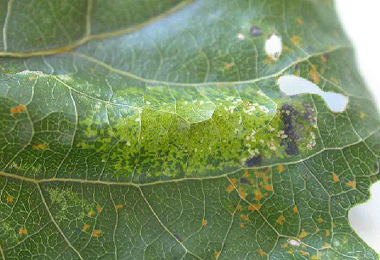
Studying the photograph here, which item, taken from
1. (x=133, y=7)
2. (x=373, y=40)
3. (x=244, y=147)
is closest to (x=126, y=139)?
(x=244, y=147)

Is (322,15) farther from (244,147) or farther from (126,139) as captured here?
(126,139)

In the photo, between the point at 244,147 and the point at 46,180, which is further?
the point at 244,147

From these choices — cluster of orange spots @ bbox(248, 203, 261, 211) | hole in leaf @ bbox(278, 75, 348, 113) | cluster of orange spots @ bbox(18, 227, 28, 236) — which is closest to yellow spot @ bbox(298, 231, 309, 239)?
cluster of orange spots @ bbox(248, 203, 261, 211)

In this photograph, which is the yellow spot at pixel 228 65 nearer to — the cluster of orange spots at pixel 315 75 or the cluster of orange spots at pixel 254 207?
the cluster of orange spots at pixel 315 75

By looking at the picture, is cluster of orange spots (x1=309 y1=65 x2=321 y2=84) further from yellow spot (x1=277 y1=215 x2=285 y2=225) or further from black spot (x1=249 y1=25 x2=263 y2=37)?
yellow spot (x1=277 y1=215 x2=285 y2=225)

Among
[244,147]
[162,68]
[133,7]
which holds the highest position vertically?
[133,7]

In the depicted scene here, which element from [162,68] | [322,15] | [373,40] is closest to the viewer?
[162,68]
